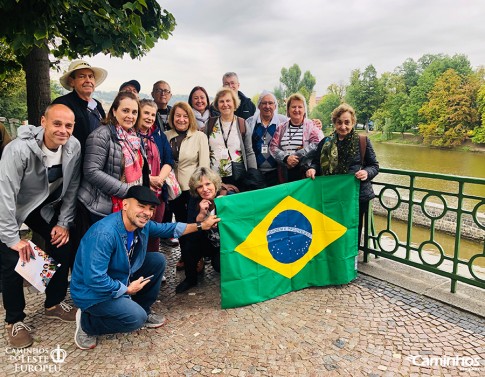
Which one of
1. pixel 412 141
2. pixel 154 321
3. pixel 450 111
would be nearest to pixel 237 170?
pixel 154 321

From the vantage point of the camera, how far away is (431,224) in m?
4.15

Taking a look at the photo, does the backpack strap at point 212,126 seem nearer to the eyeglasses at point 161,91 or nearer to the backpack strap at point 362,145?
the eyeglasses at point 161,91

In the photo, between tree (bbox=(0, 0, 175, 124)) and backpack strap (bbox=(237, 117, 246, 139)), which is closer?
tree (bbox=(0, 0, 175, 124))

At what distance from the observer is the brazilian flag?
12.3 feet

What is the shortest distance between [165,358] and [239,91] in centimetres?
421

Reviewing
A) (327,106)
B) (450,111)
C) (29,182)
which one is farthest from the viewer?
(327,106)

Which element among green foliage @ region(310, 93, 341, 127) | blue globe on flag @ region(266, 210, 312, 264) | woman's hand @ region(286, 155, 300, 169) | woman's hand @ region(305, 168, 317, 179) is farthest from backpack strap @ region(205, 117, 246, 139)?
green foliage @ region(310, 93, 341, 127)

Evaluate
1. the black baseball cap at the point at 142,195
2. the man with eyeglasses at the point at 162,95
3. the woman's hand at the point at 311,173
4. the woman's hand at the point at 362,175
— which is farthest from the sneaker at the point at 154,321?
the man with eyeglasses at the point at 162,95

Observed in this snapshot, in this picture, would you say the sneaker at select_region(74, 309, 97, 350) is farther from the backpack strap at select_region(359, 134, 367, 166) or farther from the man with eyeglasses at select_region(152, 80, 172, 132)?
the backpack strap at select_region(359, 134, 367, 166)

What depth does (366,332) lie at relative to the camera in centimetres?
332

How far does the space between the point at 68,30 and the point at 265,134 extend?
2959 millimetres

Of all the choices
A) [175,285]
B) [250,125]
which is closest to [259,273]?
[175,285]

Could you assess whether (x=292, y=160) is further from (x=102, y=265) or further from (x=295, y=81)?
(x=295, y=81)

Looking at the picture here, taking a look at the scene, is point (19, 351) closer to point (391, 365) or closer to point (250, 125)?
point (391, 365)
